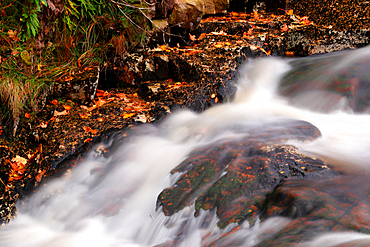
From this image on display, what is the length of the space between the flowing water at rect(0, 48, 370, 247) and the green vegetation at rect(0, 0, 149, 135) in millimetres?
1432

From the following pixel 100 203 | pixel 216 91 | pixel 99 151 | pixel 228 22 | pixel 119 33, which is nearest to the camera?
pixel 100 203

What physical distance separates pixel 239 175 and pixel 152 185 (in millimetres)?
1114

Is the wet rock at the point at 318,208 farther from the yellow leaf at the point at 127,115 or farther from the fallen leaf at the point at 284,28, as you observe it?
the fallen leaf at the point at 284,28

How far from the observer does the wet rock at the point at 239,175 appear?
2229 mm

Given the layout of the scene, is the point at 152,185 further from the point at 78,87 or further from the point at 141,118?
the point at 78,87

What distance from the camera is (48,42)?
3.98 metres

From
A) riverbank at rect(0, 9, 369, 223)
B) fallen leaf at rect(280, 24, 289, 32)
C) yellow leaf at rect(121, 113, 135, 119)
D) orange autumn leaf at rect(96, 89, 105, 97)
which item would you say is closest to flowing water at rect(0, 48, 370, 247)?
riverbank at rect(0, 9, 369, 223)

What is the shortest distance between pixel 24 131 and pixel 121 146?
1459 mm

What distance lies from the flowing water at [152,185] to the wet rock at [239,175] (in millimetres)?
109

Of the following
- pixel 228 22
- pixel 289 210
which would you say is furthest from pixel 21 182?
pixel 228 22

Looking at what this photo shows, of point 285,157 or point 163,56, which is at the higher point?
point 163,56

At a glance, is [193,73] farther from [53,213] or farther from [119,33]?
[53,213]

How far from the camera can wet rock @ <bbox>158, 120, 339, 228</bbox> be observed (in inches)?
87.7

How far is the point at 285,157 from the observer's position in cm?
252
